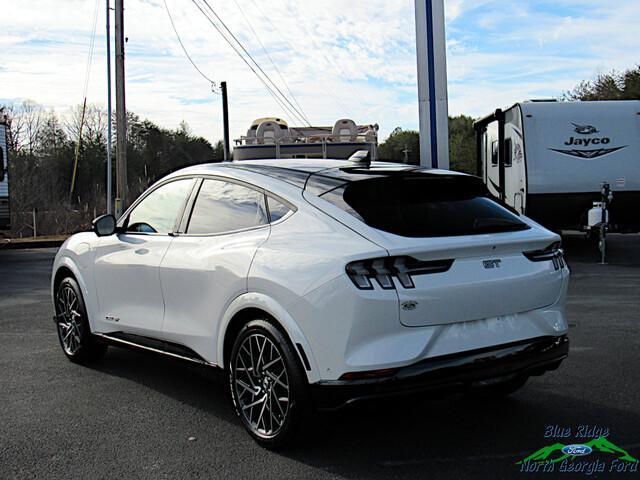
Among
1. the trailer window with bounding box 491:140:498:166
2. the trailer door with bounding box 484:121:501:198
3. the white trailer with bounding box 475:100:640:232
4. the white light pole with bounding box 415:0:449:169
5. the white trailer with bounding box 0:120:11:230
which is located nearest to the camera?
the white light pole with bounding box 415:0:449:169

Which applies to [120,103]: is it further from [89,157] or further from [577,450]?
[89,157]

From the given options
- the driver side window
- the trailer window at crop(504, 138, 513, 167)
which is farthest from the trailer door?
the driver side window

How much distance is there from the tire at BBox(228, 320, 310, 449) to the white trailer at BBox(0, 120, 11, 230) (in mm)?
16240

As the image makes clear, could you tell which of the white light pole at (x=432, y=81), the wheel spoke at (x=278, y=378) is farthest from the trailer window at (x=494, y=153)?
the wheel spoke at (x=278, y=378)

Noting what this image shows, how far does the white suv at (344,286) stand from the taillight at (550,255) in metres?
0.01

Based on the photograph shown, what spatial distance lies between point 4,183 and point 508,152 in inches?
495

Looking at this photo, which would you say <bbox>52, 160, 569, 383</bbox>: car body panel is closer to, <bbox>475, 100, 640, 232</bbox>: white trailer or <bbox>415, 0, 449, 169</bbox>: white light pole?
<bbox>415, 0, 449, 169</bbox>: white light pole

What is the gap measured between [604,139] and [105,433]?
1274cm

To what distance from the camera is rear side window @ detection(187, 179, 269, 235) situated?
461cm

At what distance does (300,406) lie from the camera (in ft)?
12.9

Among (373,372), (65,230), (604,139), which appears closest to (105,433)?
(373,372)

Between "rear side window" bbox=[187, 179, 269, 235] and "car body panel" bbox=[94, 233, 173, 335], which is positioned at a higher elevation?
"rear side window" bbox=[187, 179, 269, 235]

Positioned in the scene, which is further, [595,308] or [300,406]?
[595,308]

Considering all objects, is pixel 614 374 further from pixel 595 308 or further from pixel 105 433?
pixel 105 433
